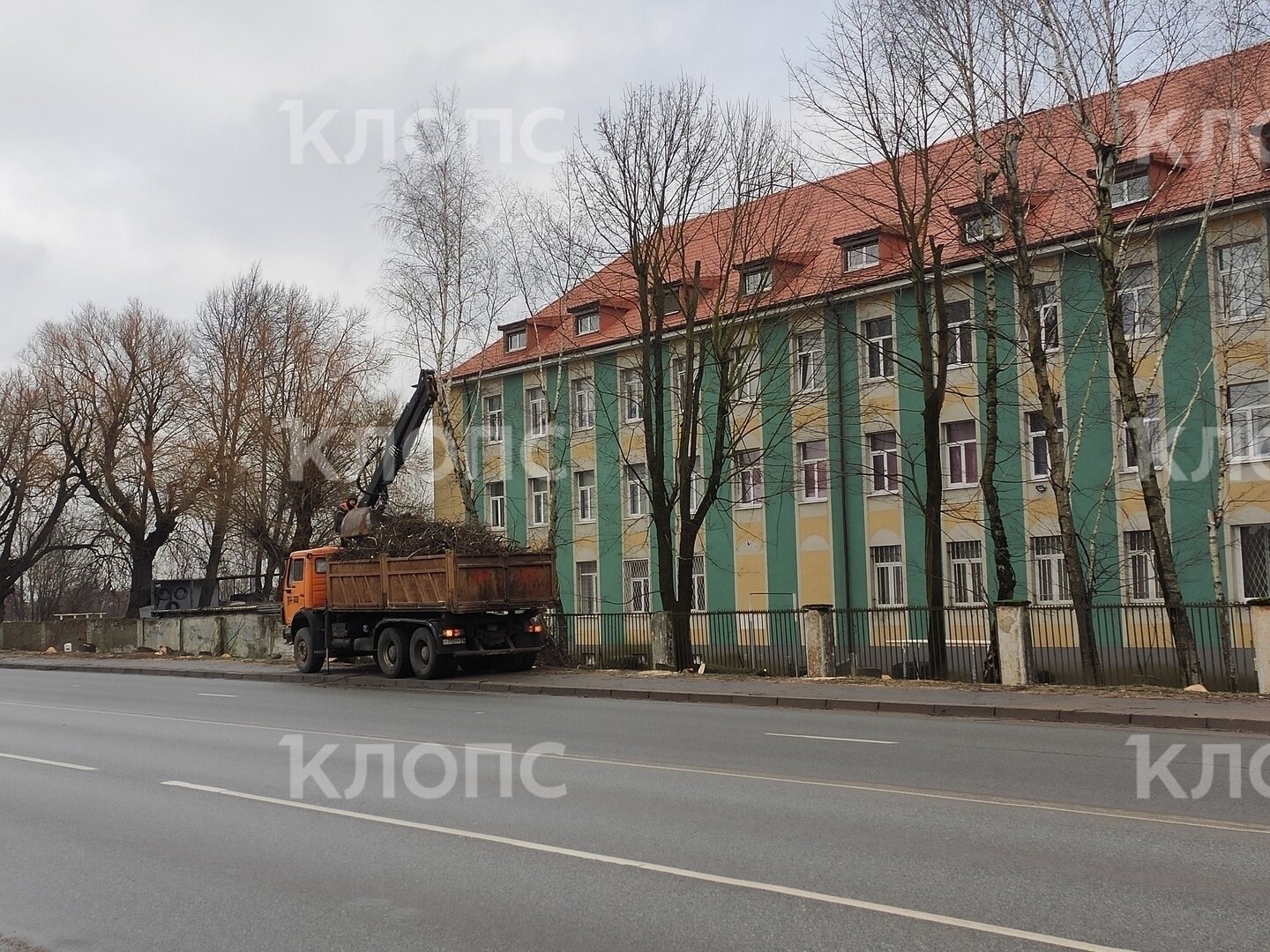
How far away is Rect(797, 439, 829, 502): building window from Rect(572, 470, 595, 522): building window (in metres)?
8.83

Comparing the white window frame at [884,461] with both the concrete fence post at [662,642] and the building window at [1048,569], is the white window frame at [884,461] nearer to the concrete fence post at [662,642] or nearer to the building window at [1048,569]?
the building window at [1048,569]

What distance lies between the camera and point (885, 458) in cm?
3484

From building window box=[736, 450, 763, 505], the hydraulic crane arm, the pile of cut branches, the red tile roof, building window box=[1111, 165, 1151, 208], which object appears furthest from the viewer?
building window box=[736, 450, 763, 505]

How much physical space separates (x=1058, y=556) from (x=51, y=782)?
2503cm

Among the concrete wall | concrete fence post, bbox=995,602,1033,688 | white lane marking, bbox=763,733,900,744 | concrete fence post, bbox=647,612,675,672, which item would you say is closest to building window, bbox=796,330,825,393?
concrete fence post, bbox=647,612,675,672

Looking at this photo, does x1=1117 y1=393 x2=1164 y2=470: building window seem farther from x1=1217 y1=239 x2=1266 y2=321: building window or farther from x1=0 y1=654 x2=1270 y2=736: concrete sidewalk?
x1=0 y1=654 x2=1270 y2=736: concrete sidewalk

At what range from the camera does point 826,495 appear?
35844 millimetres

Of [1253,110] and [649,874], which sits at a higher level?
[1253,110]

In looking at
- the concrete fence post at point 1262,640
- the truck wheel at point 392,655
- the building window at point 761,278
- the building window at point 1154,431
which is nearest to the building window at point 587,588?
Answer: the truck wheel at point 392,655

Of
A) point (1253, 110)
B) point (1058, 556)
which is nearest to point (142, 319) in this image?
point (1058, 556)

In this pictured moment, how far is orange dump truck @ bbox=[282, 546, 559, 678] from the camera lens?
23.8 metres

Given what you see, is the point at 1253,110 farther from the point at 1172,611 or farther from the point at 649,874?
the point at 649,874

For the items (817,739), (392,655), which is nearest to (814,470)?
(392,655)

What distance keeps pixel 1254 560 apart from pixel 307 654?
20.6 m
